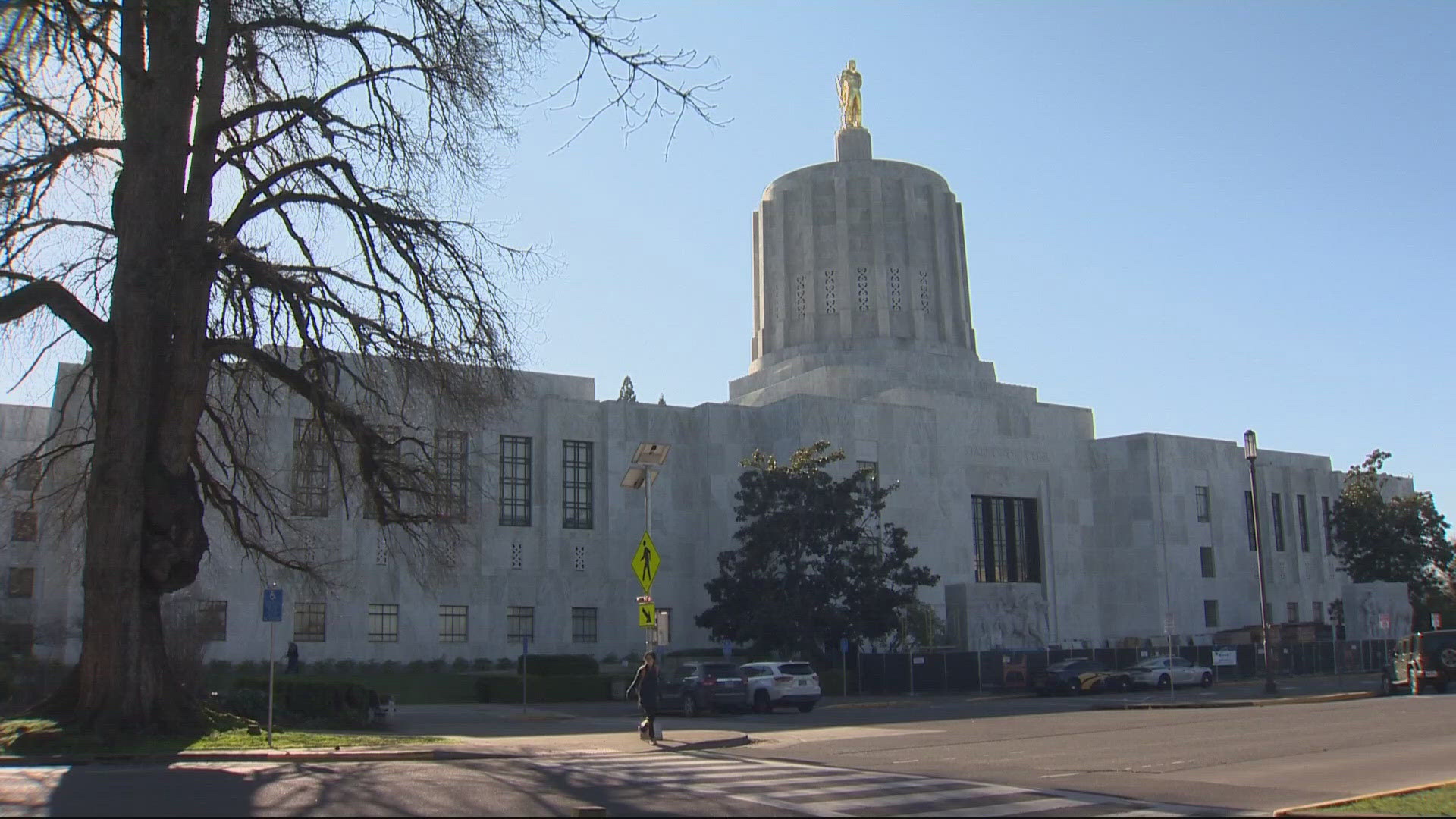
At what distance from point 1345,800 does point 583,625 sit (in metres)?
45.9

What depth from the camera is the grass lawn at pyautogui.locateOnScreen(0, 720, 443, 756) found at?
1886 centimetres

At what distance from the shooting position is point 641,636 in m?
57.8

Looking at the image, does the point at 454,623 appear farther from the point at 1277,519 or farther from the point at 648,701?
the point at 1277,519

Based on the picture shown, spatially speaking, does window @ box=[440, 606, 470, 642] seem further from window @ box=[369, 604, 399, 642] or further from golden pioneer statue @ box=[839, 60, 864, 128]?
golden pioneer statue @ box=[839, 60, 864, 128]

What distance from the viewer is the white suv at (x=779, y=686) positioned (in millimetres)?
35469

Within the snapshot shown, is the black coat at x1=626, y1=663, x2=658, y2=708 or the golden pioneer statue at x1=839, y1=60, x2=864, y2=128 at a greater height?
the golden pioneer statue at x1=839, y1=60, x2=864, y2=128

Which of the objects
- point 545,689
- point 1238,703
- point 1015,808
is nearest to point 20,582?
point 545,689

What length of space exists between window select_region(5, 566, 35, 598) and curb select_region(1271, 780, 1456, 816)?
59.8 metres

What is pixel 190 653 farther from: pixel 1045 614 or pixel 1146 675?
pixel 1045 614

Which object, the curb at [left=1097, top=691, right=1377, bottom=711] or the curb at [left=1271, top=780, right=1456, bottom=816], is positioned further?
the curb at [left=1097, top=691, right=1377, bottom=711]

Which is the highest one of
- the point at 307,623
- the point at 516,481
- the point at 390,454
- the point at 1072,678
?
the point at 516,481

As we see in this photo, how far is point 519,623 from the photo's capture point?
56.0m

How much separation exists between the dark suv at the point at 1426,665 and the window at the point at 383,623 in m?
35.9

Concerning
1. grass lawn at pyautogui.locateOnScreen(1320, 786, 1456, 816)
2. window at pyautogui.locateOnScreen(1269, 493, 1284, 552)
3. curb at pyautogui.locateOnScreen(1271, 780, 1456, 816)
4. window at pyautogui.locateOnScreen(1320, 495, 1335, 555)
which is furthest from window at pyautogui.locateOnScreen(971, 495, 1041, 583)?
grass lawn at pyautogui.locateOnScreen(1320, 786, 1456, 816)
